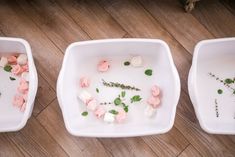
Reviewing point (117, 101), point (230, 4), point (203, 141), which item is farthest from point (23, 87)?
point (230, 4)

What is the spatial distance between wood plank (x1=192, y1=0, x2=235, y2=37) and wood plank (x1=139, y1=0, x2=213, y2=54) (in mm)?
22

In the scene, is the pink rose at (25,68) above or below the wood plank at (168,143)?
above

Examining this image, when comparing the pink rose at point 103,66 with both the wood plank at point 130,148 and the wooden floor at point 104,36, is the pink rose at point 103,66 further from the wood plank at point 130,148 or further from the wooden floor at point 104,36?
the wood plank at point 130,148


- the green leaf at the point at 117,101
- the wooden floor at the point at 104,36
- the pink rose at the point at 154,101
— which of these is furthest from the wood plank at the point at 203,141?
the green leaf at the point at 117,101

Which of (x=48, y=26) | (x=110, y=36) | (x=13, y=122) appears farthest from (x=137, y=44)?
(x=13, y=122)

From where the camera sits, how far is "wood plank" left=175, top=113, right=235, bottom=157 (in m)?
1.22

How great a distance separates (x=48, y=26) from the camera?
4.09 ft

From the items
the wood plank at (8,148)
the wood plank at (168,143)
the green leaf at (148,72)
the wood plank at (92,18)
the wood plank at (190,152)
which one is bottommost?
the wood plank at (190,152)

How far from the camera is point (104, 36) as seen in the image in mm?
1245

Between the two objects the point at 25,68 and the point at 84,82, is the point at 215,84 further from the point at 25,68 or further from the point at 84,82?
the point at 25,68

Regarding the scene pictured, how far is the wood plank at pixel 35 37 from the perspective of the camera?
123 cm

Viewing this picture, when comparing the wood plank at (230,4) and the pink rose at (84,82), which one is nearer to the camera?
the pink rose at (84,82)

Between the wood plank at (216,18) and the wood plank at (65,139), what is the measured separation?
0.58 m

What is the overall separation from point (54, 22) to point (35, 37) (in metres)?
0.09
